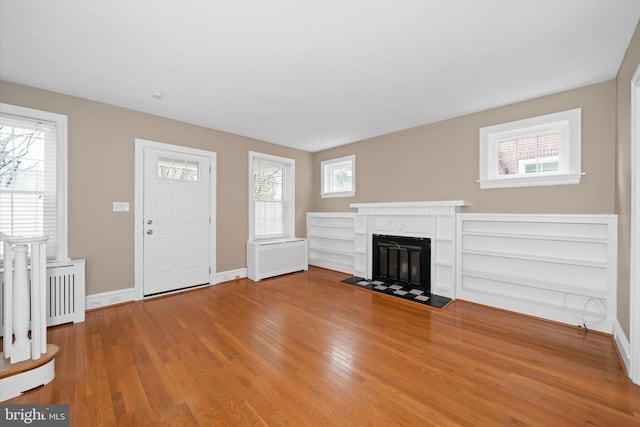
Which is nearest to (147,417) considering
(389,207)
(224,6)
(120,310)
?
(120,310)

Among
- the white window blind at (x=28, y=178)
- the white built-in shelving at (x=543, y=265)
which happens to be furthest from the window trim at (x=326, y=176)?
the white window blind at (x=28, y=178)

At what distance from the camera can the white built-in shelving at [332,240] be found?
5.18m

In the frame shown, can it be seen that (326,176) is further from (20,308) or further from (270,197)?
(20,308)

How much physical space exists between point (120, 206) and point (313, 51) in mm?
3199

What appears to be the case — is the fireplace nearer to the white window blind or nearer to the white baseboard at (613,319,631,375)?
the white baseboard at (613,319,631,375)

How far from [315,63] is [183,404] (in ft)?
9.70

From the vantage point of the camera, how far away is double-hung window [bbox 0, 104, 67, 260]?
2.73m

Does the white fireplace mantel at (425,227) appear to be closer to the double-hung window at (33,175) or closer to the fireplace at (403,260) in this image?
the fireplace at (403,260)

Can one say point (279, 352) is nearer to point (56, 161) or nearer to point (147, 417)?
point (147, 417)

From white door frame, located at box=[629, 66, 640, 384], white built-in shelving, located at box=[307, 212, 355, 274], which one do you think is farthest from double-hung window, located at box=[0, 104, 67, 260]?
white door frame, located at box=[629, 66, 640, 384]

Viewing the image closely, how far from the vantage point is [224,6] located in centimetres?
176

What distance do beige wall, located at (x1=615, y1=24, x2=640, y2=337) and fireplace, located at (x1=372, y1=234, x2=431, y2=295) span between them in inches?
75.2

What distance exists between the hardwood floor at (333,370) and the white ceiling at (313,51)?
2.70 meters

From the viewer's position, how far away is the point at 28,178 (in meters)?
2.84
